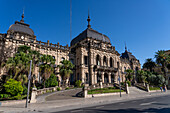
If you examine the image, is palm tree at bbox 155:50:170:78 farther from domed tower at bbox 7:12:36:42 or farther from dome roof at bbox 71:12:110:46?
domed tower at bbox 7:12:36:42

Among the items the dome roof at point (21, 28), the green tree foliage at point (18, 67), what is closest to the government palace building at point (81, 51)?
the dome roof at point (21, 28)

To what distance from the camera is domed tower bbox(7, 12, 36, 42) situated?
3024cm

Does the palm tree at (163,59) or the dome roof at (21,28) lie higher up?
the dome roof at (21,28)

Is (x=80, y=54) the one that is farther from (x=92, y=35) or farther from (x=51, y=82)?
(x=51, y=82)

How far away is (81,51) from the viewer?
122ft

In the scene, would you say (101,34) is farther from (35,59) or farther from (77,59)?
(35,59)

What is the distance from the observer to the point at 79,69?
36531 millimetres

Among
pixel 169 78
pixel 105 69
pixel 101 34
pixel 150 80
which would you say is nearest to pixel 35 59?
pixel 105 69

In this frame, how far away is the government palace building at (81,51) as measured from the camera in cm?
2970

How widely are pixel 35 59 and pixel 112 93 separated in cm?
1850

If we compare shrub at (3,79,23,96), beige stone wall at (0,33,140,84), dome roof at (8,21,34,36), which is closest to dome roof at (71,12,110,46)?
beige stone wall at (0,33,140,84)

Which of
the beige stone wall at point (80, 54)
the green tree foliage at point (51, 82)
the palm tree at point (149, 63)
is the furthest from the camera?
the palm tree at point (149, 63)

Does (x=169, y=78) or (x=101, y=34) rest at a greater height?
(x=101, y=34)

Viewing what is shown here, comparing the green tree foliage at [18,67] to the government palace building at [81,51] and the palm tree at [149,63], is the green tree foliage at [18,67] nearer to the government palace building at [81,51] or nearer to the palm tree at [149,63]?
the government palace building at [81,51]
